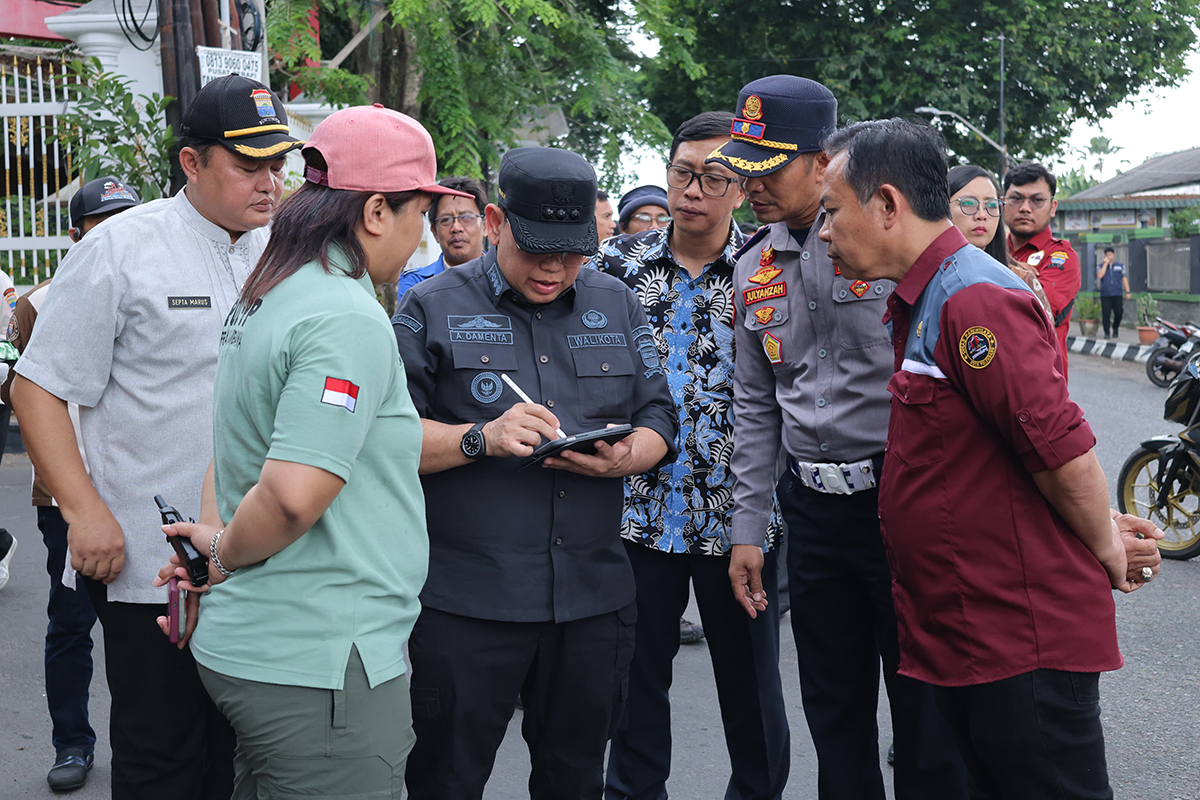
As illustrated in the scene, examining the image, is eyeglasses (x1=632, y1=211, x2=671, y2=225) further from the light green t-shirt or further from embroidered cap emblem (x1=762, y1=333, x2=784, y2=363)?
the light green t-shirt

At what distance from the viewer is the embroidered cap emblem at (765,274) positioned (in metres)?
3.15

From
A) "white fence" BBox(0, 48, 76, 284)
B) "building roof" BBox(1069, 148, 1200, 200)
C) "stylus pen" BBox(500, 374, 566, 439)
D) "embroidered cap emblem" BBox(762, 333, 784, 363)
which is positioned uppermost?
"building roof" BBox(1069, 148, 1200, 200)

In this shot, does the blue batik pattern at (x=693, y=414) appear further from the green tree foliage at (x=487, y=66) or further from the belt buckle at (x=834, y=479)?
the green tree foliage at (x=487, y=66)

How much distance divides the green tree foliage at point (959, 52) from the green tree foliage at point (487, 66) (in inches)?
489

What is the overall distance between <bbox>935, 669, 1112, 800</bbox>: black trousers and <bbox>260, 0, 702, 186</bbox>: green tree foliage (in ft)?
32.5

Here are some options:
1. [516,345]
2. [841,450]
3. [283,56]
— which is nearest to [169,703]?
[516,345]

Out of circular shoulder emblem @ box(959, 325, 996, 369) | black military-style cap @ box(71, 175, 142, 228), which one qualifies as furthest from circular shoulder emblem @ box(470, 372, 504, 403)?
black military-style cap @ box(71, 175, 142, 228)

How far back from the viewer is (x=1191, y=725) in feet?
14.1

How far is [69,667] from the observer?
383 cm

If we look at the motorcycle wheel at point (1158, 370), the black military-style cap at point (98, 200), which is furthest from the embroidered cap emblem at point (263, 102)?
the motorcycle wheel at point (1158, 370)

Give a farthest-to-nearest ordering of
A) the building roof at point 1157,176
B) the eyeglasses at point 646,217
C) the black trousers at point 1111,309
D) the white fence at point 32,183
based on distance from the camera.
Result: the building roof at point 1157,176 → the black trousers at point 1111,309 → the white fence at point 32,183 → the eyeglasses at point 646,217

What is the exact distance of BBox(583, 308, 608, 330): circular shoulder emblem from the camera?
2766 millimetres

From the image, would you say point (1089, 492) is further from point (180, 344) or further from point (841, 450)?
point (180, 344)

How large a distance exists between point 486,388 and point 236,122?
87cm
